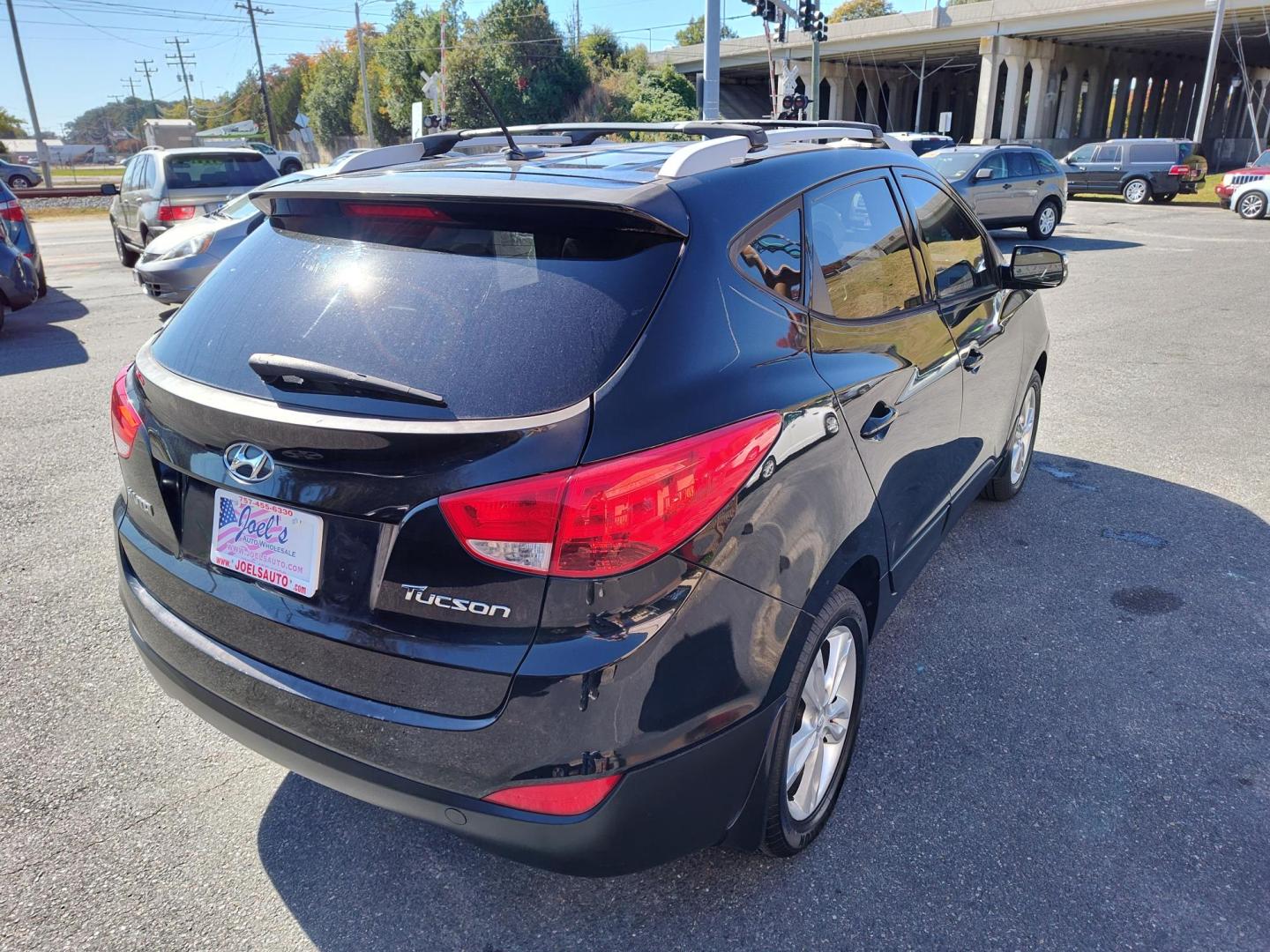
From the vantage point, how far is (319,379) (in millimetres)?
1945

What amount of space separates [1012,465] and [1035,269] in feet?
3.98

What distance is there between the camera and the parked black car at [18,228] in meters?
9.99

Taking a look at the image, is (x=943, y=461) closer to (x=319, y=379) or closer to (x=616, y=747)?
(x=616, y=747)

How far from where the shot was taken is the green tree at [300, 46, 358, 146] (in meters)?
67.1

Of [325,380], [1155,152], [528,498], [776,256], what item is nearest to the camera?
[528,498]

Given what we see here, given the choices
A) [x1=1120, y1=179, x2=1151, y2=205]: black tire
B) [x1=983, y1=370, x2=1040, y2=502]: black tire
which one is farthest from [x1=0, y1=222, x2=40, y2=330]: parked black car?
[x1=1120, y1=179, x2=1151, y2=205]: black tire

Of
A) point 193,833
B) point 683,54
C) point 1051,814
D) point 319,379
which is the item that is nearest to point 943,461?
point 1051,814

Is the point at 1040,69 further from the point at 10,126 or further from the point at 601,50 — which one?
the point at 10,126

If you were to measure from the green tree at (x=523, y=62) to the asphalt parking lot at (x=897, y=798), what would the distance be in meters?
50.2

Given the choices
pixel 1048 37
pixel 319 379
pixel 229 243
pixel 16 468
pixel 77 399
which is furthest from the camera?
pixel 1048 37

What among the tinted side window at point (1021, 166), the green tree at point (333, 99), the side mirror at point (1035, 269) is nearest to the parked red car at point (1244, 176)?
the tinted side window at point (1021, 166)

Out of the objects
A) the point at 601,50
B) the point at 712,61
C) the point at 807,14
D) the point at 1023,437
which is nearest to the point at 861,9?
the point at 601,50

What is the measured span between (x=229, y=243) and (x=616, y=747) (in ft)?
29.8

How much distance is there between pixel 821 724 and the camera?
250cm
